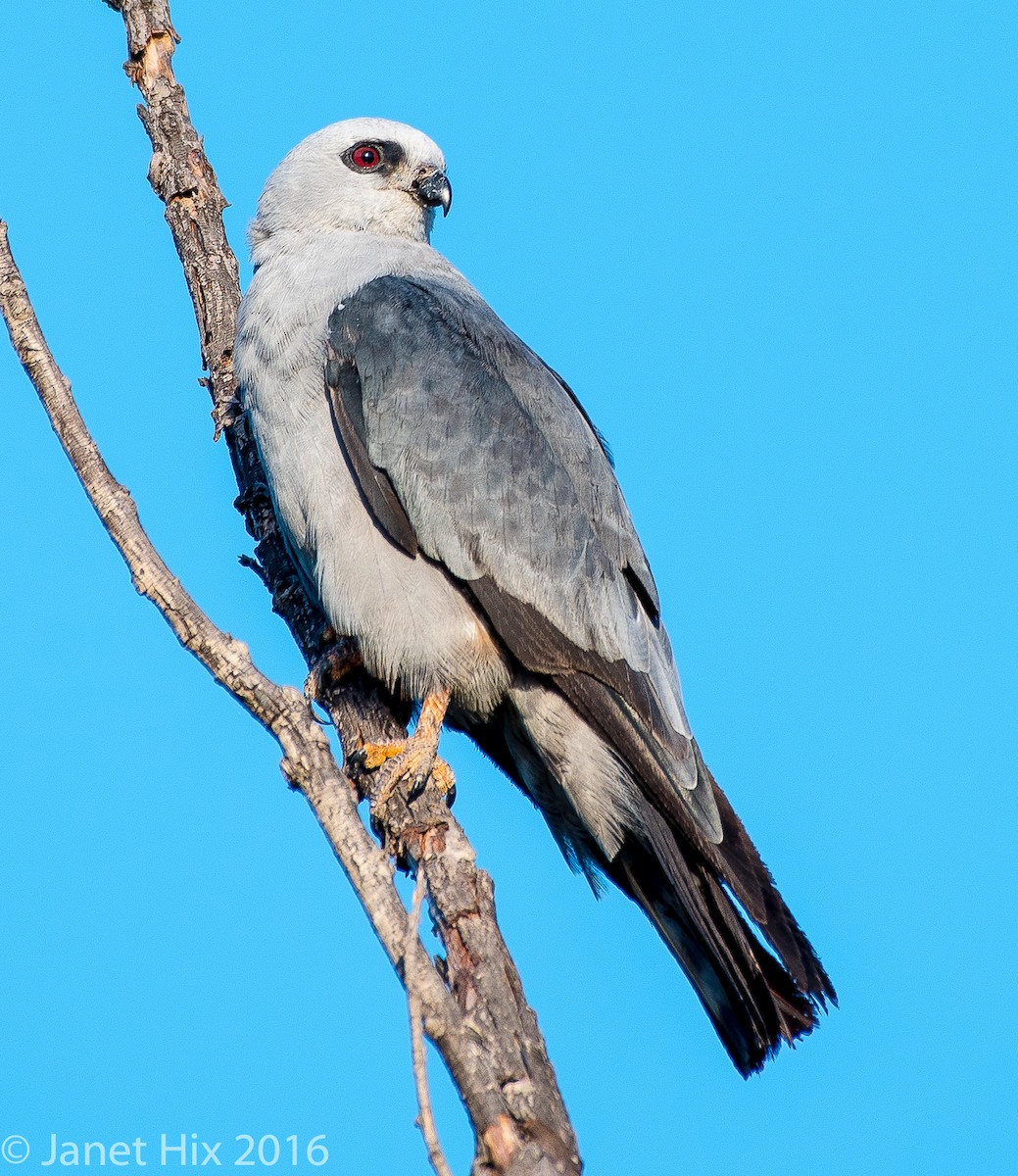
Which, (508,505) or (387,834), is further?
(508,505)

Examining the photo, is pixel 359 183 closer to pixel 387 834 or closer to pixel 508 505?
pixel 508 505

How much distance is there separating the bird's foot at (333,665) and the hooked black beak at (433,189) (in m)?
2.69

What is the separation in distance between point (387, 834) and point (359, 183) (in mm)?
3746

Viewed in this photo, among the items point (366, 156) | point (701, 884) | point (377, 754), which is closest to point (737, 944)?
point (701, 884)

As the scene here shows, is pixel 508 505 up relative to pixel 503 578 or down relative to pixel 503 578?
up

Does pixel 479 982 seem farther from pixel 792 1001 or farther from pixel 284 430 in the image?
pixel 284 430

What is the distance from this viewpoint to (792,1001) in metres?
5.07

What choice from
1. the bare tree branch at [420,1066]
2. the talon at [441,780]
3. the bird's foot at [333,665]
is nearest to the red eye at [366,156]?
the bird's foot at [333,665]

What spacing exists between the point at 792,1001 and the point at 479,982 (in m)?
1.54

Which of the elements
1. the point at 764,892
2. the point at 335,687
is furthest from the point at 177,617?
the point at 764,892

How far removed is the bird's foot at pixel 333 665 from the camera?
19.0 ft

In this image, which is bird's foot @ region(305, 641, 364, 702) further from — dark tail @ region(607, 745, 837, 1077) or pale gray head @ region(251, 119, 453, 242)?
pale gray head @ region(251, 119, 453, 242)

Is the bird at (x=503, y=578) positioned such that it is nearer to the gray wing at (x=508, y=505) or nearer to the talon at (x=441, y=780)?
the gray wing at (x=508, y=505)

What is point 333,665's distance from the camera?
5.84 metres
